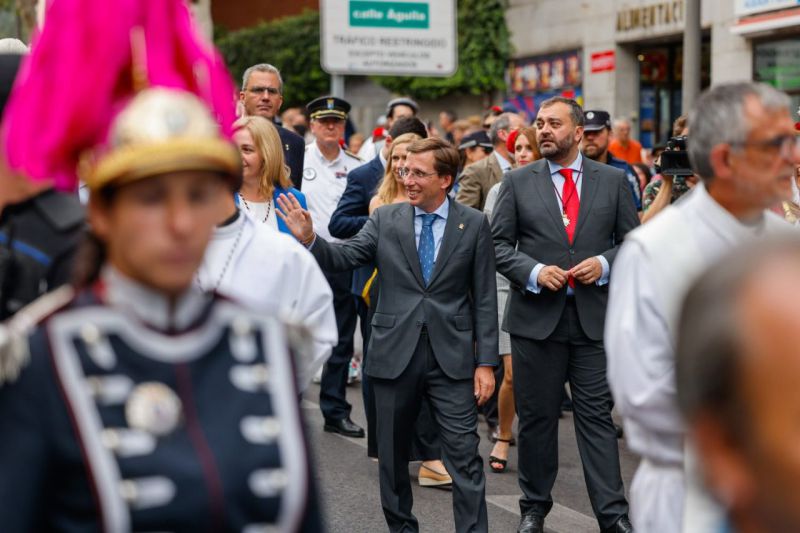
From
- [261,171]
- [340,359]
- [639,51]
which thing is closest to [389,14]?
[340,359]

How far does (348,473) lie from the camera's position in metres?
7.72

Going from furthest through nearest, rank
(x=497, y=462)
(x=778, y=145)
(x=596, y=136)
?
(x=596, y=136) → (x=497, y=462) → (x=778, y=145)

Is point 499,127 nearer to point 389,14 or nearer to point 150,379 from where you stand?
point 389,14

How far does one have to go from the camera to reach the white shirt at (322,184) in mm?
9859

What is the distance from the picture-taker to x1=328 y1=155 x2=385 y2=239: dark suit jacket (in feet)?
29.0

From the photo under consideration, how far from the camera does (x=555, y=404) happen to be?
6.68 meters

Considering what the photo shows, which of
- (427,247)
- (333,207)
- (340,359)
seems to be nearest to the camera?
(427,247)

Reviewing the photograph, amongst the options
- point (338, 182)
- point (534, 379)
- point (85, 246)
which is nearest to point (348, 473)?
point (534, 379)

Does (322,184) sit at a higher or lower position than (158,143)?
lower

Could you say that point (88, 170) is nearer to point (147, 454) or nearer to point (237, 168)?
point (237, 168)

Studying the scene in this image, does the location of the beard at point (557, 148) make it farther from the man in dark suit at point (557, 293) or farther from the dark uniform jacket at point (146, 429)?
the dark uniform jacket at point (146, 429)

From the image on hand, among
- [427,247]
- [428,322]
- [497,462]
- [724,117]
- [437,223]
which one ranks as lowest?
[497,462]

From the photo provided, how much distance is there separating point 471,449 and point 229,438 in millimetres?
4235

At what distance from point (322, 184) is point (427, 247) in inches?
143
